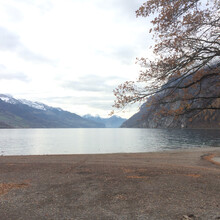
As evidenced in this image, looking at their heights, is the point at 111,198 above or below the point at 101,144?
above

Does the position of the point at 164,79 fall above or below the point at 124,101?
above

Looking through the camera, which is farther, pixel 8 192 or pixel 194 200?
pixel 8 192

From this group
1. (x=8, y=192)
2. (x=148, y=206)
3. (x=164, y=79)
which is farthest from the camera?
(x=164, y=79)

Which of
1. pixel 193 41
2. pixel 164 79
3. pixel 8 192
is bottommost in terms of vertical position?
pixel 8 192

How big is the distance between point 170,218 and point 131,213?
1.24 metres

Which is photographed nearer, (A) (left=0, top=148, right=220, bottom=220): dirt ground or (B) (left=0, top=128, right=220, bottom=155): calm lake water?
(A) (left=0, top=148, right=220, bottom=220): dirt ground

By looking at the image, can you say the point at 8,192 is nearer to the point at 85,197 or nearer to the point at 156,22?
the point at 85,197

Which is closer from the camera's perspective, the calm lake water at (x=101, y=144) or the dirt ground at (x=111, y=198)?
the dirt ground at (x=111, y=198)

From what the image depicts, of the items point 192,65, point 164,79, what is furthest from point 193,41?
point 164,79

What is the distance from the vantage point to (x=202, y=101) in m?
12.3

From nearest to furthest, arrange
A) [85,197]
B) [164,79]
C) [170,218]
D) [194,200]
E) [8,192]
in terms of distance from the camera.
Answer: [170,218]
[194,200]
[85,197]
[8,192]
[164,79]

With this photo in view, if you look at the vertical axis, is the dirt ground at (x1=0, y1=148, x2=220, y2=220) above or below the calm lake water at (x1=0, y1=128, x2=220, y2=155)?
above

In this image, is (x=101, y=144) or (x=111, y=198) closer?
(x=111, y=198)

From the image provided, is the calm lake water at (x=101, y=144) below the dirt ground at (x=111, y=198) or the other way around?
below
